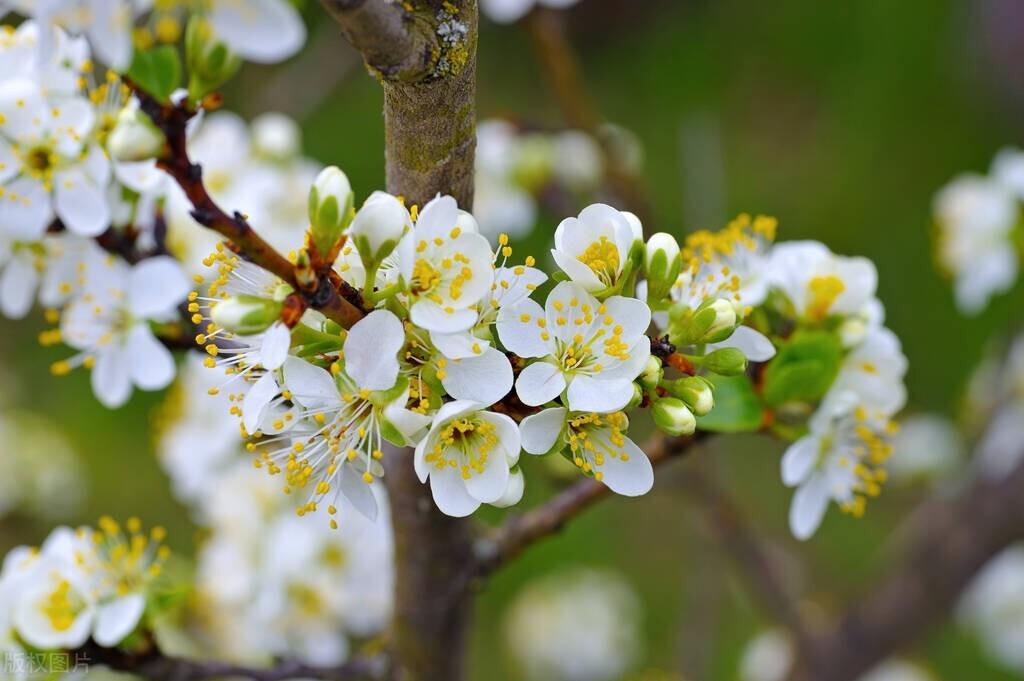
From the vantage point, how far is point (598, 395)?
0.67 metres

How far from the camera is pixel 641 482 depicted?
729mm

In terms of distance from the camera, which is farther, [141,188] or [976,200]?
[976,200]

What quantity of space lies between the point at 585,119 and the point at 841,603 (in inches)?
56.0

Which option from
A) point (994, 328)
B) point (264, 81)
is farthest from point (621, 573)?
point (264, 81)

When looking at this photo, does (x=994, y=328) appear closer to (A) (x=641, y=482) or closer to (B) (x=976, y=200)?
(B) (x=976, y=200)

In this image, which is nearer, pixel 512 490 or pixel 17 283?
pixel 512 490

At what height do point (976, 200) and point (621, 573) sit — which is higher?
point (976, 200)

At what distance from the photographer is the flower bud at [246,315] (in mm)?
636

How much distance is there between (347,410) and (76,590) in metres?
0.44

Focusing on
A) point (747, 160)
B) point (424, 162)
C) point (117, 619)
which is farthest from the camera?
point (747, 160)

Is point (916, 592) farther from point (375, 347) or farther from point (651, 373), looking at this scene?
point (375, 347)

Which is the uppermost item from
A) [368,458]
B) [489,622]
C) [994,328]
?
[368,458]

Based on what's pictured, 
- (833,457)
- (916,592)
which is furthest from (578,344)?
(916,592)

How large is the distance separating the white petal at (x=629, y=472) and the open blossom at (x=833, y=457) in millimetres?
194
